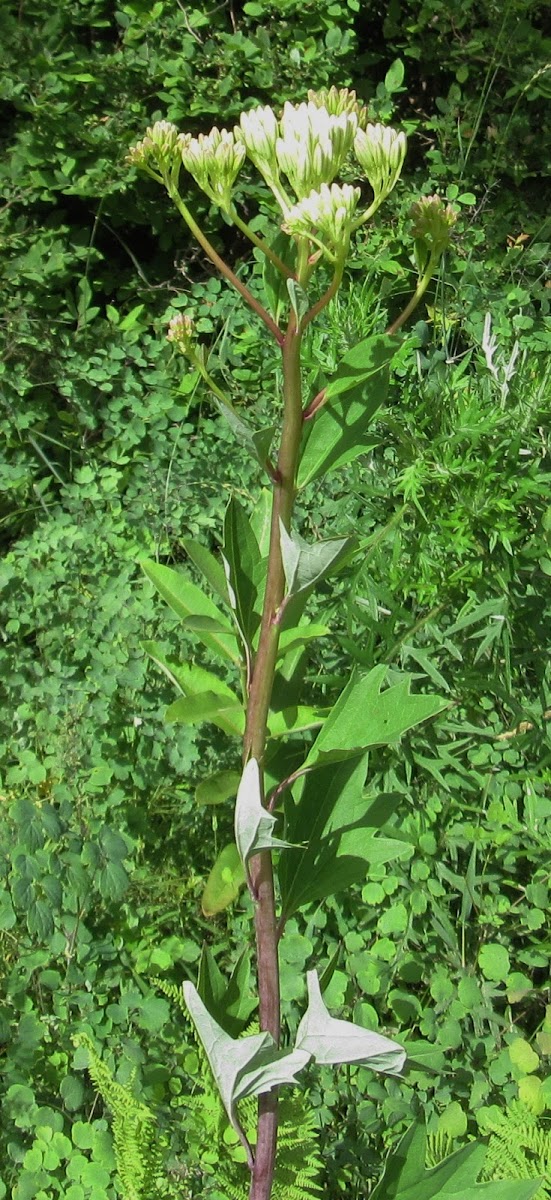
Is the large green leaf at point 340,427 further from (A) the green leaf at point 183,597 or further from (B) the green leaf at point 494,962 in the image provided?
(B) the green leaf at point 494,962

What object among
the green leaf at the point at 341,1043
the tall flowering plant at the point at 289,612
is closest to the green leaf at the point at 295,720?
the tall flowering plant at the point at 289,612

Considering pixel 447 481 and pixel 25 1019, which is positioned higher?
pixel 447 481

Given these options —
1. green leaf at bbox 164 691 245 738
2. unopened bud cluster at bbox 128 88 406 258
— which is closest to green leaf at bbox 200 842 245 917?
green leaf at bbox 164 691 245 738

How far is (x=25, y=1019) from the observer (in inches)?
52.1

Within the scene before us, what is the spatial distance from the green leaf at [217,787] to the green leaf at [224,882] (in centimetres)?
6

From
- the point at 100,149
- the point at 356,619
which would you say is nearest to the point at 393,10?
the point at 100,149

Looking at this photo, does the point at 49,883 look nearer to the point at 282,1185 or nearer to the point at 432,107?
the point at 282,1185

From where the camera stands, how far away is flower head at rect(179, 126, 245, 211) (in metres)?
0.85

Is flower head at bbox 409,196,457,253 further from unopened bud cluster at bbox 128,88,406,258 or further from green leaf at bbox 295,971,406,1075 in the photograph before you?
green leaf at bbox 295,971,406,1075

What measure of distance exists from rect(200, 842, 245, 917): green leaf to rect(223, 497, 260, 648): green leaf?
0.78ft

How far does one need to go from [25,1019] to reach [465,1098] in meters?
0.62

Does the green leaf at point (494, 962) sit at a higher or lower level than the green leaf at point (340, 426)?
lower

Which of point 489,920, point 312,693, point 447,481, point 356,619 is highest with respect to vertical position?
point 447,481

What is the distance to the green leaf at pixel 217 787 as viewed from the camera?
1.06 meters
